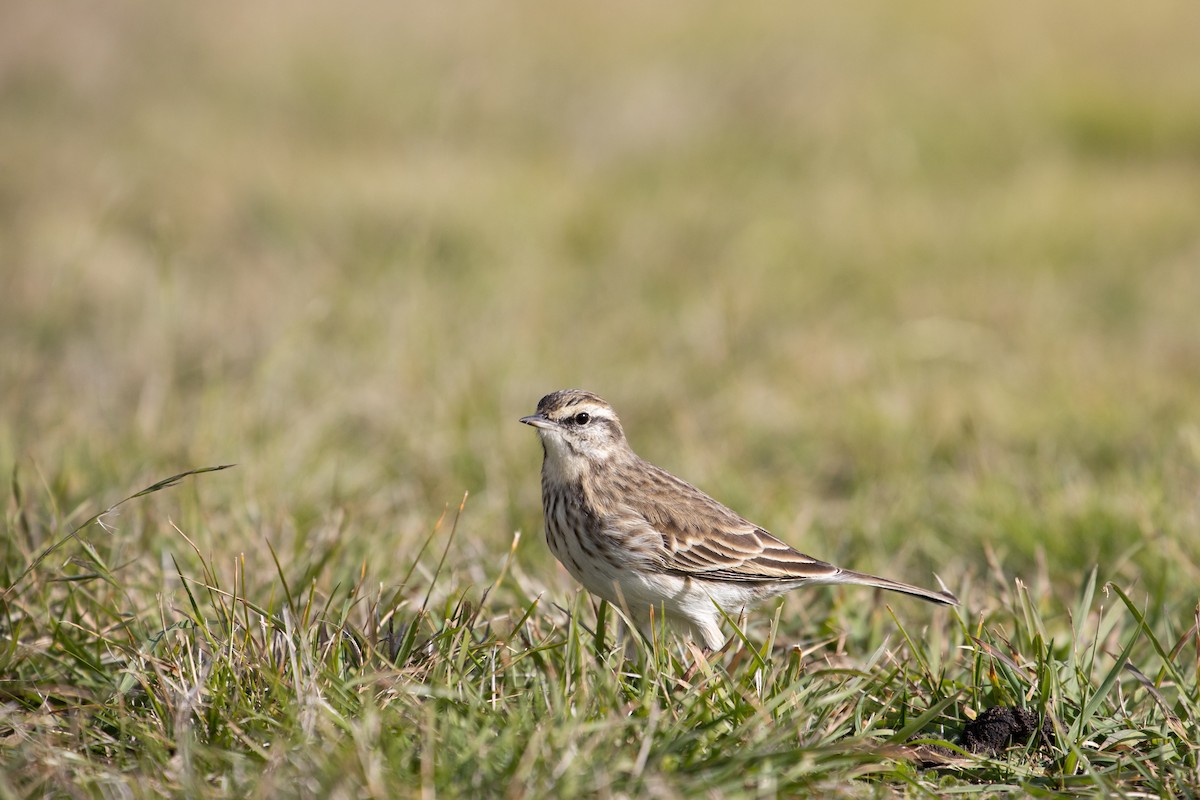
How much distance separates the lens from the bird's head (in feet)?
15.6

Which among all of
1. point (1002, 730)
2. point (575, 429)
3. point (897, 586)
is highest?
point (575, 429)

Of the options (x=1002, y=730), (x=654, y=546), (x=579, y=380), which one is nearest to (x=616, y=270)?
(x=579, y=380)

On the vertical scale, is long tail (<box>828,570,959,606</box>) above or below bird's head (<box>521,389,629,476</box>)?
below

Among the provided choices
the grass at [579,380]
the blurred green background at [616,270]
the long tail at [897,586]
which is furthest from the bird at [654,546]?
the blurred green background at [616,270]

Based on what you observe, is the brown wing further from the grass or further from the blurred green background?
the blurred green background

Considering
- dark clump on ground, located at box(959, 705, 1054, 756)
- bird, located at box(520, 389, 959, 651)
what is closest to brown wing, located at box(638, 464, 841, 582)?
bird, located at box(520, 389, 959, 651)

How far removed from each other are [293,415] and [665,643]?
3236 mm

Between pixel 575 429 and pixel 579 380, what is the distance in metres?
2.73

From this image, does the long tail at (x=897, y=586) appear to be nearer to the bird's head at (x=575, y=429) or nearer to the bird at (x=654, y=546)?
the bird at (x=654, y=546)

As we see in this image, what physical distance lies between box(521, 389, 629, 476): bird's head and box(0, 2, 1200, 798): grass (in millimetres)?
521

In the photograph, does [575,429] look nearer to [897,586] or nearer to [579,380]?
[897,586]

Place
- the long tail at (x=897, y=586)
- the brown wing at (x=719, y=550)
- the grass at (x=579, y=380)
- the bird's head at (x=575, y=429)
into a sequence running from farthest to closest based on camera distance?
the bird's head at (x=575, y=429) → the brown wing at (x=719, y=550) → the long tail at (x=897, y=586) → the grass at (x=579, y=380)

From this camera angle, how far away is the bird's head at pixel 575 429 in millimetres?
4746

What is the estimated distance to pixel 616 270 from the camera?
31.9 ft
